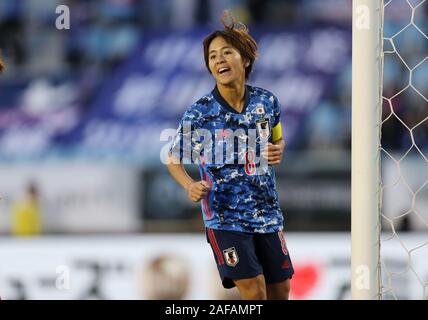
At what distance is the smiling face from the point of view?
329 centimetres

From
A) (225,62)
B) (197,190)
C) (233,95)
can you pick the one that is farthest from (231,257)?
(225,62)

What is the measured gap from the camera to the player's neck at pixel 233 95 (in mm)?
A: 3303

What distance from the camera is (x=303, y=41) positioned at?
9469 millimetres

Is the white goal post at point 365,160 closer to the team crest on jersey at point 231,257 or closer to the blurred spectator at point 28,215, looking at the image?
the team crest on jersey at point 231,257

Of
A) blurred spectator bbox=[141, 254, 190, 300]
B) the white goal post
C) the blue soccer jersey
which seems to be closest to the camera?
the white goal post

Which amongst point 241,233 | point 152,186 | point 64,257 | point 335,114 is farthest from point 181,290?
point 241,233

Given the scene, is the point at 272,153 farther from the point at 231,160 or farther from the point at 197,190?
the point at 197,190

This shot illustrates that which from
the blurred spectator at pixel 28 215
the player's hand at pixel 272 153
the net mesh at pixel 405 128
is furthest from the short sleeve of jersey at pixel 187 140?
the blurred spectator at pixel 28 215

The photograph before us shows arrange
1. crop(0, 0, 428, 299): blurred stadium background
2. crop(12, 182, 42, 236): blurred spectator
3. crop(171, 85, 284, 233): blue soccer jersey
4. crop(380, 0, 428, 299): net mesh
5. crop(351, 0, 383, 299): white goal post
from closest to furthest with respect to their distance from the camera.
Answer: crop(351, 0, 383, 299): white goal post
crop(171, 85, 284, 233): blue soccer jersey
crop(380, 0, 428, 299): net mesh
crop(12, 182, 42, 236): blurred spectator
crop(0, 0, 428, 299): blurred stadium background

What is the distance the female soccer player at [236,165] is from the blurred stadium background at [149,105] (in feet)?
16.4

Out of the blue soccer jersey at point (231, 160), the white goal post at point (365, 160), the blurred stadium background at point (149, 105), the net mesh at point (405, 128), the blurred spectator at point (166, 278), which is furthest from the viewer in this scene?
the blurred stadium background at point (149, 105)

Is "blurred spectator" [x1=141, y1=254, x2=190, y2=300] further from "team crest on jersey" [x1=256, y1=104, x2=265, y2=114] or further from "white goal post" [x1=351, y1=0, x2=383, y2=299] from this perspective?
"white goal post" [x1=351, y1=0, x2=383, y2=299]

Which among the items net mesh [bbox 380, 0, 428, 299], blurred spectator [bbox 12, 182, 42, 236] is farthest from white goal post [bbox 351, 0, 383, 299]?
blurred spectator [bbox 12, 182, 42, 236]
